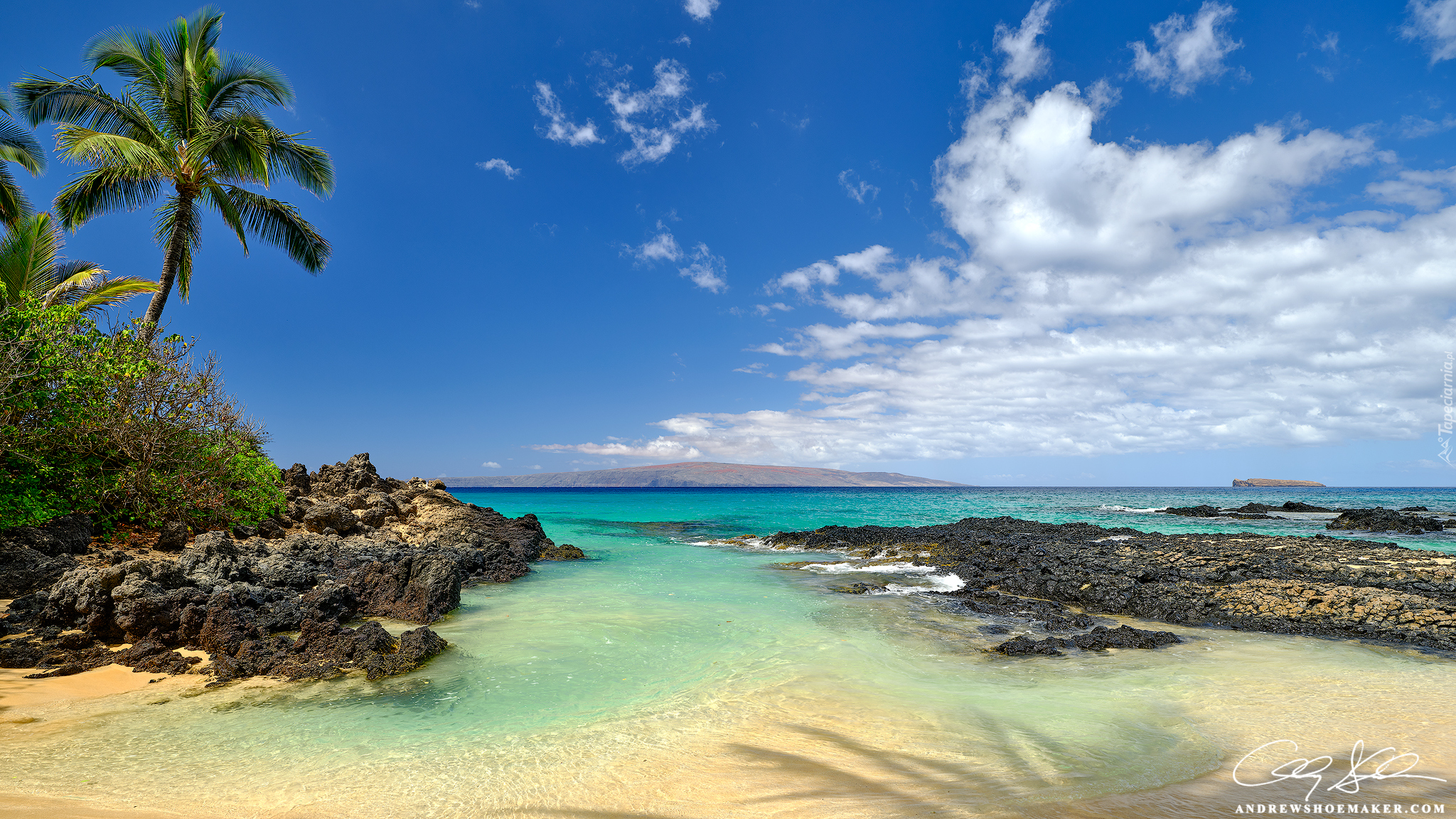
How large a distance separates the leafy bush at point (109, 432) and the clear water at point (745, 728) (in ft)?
20.8

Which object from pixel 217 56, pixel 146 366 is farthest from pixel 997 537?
pixel 217 56

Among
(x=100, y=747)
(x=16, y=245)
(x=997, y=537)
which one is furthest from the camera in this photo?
(x=997, y=537)

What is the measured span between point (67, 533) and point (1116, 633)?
53.9 feet

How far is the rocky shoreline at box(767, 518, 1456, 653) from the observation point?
29.7ft

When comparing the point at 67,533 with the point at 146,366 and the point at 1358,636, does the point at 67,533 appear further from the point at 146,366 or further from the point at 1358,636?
the point at 1358,636

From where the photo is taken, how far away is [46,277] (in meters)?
17.7

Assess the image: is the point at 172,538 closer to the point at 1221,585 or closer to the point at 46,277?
the point at 46,277

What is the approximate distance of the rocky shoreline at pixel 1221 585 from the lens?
9055mm

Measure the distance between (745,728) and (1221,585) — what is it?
10420 millimetres

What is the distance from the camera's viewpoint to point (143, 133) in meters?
14.9

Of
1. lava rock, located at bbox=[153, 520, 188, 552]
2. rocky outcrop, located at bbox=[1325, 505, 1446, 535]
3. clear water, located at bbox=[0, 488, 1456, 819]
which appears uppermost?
lava rock, located at bbox=[153, 520, 188, 552]

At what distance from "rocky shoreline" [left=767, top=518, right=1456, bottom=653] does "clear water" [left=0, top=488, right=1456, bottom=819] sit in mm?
824

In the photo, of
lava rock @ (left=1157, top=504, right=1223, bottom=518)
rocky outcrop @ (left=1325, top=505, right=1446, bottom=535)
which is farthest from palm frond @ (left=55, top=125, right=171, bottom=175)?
lava rock @ (left=1157, top=504, right=1223, bottom=518)

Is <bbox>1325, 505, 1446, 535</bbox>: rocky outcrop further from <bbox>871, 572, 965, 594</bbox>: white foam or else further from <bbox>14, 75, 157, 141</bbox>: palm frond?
<bbox>14, 75, 157, 141</bbox>: palm frond
